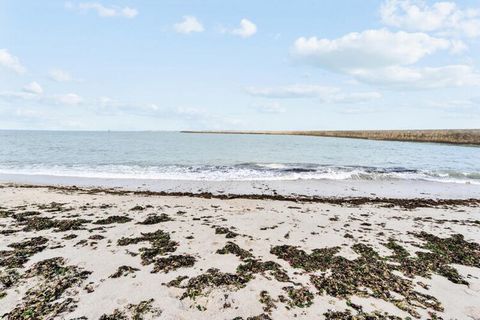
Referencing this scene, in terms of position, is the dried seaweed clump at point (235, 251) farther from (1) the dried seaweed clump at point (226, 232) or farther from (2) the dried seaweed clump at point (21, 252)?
(2) the dried seaweed clump at point (21, 252)

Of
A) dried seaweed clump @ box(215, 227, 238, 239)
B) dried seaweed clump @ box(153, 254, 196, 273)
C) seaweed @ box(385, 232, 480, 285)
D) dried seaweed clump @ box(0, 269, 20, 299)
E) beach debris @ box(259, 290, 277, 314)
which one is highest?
dried seaweed clump @ box(0, 269, 20, 299)

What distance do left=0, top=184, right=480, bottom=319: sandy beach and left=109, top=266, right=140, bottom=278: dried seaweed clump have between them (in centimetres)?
2

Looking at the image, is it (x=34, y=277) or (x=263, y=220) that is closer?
(x=34, y=277)

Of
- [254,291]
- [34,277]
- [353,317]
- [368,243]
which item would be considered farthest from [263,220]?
[34,277]

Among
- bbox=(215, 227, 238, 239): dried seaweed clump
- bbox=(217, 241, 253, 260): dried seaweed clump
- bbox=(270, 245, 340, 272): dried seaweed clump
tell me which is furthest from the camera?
bbox=(215, 227, 238, 239): dried seaweed clump

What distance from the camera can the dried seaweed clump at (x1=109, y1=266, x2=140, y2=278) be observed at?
18.6 ft

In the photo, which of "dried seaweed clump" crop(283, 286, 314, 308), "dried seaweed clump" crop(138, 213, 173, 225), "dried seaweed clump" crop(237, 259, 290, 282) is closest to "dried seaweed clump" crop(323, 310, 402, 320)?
"dried seaweed clump" crop(283, 286, 314, 308)

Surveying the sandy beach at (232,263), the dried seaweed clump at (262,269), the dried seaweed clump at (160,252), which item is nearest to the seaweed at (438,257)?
the sandy beach at (232,263)

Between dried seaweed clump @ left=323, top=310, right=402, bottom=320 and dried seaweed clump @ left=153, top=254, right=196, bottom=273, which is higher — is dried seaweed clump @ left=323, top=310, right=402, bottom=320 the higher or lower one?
the lower one

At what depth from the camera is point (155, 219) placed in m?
9.40

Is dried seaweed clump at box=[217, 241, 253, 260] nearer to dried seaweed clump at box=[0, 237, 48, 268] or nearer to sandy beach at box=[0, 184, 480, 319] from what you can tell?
sandy beach at box=[0, 184, 480, 319]

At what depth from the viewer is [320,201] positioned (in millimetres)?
13289

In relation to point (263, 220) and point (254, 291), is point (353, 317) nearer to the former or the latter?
point (254, 291)

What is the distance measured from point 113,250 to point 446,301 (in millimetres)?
7094
